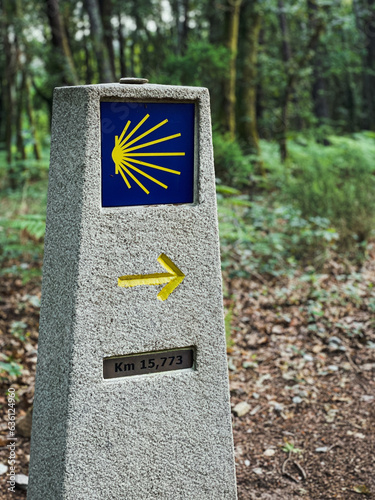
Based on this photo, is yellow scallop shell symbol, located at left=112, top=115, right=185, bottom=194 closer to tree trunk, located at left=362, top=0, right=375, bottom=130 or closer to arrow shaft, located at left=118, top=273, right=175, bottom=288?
arrow shaft, located at left=118, top=273, right=175, bottom=288

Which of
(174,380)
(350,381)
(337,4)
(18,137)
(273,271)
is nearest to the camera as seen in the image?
(174,380)

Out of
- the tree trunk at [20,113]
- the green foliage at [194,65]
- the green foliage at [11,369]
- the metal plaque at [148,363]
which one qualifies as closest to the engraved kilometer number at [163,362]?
the metal plaque at [148,363]

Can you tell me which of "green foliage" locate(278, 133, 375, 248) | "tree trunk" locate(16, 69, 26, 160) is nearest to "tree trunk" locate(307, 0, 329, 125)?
"green foliage" locate(278, 133, 375, 248)

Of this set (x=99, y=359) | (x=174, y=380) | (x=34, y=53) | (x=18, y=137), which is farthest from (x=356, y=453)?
(x=18, y=137)

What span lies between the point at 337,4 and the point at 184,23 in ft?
20.8

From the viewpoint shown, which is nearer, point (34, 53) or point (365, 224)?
point (365, 224)

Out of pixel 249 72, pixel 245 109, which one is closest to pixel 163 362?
pixel 245 109

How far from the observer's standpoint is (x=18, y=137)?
43.1 feet

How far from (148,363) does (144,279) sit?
37cm

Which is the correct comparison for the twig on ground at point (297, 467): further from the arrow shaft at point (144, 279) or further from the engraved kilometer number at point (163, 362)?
the arrow shaft at point (144, 279)

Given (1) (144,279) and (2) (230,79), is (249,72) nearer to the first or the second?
(2) (230,79)

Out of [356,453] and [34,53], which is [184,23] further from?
[356,453]

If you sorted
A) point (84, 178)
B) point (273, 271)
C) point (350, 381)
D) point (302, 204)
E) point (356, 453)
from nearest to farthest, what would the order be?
point (84, 178) < point (356, 453) < point (350, 381) < point (273, 271) < point (302, 204)

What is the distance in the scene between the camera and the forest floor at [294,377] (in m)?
2.96
